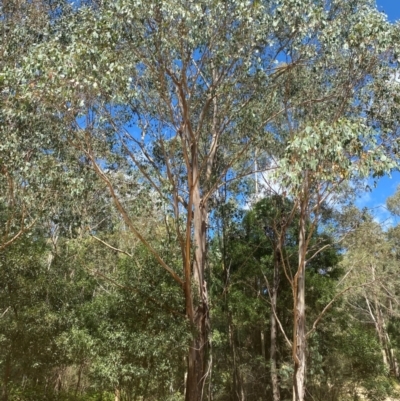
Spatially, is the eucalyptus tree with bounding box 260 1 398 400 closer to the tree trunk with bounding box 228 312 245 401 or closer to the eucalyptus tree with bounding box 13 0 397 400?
the eucalyptus tree with bounding box 13 0 397 400

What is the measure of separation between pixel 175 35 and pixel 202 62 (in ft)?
2.74

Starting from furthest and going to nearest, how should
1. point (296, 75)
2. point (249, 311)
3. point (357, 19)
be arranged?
1. point (249, 311)
2. point (296, 75)
3. point (357, 19)

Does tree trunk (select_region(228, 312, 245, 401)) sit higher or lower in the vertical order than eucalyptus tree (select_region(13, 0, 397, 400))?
lower

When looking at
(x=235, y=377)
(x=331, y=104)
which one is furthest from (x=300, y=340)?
(x=331, y=104)

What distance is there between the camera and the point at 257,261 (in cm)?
1267

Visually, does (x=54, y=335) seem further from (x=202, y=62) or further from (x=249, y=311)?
(x=202, y=62)

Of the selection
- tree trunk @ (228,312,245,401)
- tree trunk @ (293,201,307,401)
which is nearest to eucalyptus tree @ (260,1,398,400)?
tree trunk @ (293,201,307,401)

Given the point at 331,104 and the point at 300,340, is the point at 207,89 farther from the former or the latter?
the point at 300,340

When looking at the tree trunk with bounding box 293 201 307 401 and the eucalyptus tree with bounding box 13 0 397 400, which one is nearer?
the eucalyptus tree with bounding box 13 0 397 400

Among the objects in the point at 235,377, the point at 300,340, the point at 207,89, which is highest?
the point at 207,89

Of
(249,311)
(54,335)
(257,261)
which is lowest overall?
(54,335)

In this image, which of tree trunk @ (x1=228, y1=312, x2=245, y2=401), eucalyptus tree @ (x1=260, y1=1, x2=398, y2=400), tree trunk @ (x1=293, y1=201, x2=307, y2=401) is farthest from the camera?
Answer: tree trunk @ (x1=228, y1=312, x2=245, y2=401)

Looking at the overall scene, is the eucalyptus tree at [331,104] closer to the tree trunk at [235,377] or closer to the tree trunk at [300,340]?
the tree trunk at [300,340]

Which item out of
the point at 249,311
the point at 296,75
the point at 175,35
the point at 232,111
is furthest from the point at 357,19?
the point at 249,311
